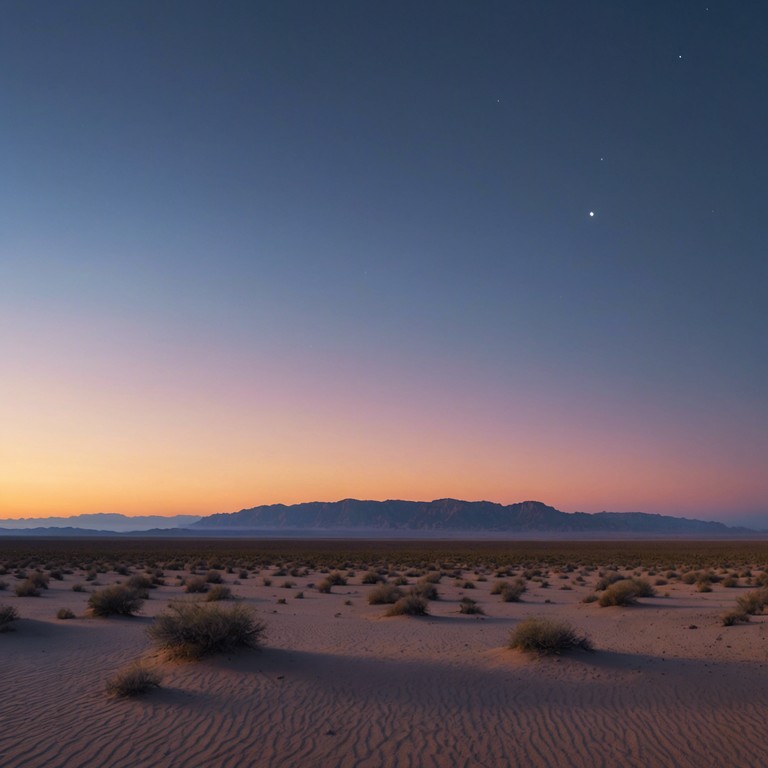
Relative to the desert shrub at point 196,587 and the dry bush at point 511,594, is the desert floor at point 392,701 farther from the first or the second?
the desert shrub at point 196,587

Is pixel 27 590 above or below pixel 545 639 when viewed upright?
below

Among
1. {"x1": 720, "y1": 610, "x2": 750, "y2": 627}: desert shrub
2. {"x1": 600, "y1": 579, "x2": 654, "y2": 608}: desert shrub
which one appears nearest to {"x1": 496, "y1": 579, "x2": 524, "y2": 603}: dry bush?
{"x1": 600, "y1": 579, "x2": 654, "y2": 608}: desert shrub

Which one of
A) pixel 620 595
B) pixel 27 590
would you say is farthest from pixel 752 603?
pixel 27 590

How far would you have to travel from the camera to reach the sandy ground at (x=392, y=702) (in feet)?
29.2

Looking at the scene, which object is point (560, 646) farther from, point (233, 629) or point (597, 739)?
point (233, 629)

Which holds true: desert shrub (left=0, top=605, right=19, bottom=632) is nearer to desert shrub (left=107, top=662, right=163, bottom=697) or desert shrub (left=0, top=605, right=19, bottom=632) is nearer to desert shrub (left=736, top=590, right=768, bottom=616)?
desert shrub (left=107, top=662, right=163, bottom=697)

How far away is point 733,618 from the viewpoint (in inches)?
746

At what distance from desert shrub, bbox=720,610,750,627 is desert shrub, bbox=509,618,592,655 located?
22.7 feet

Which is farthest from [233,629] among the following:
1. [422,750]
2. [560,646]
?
[560,646]

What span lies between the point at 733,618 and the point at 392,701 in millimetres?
12621

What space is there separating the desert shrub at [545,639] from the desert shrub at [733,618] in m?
6.90

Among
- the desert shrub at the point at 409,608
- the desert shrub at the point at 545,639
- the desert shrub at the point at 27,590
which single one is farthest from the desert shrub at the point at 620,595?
the desert shrub at the point at 27,590

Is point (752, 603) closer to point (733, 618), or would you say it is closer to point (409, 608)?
point (733, 618)

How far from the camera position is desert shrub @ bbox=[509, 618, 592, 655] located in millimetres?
13875
